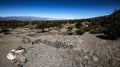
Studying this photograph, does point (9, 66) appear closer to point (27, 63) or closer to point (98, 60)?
point (27, 63)

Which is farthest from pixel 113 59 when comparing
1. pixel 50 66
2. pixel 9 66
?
pixel 9 66

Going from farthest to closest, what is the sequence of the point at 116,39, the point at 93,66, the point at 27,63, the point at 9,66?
the point at 116,39 < the point at 9,66 < the point at 27,63 < the point at 93,66

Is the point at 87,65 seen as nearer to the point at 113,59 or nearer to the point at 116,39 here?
the point at 113,59

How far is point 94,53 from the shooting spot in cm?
780

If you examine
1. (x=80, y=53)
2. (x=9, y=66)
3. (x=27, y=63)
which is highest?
(x=80, y=53)

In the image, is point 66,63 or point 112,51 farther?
point 112,51

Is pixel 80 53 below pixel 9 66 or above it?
above

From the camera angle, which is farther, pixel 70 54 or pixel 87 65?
pixel 70 54

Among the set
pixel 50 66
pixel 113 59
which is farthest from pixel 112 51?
pixel 50 66

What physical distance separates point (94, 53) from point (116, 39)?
389cm

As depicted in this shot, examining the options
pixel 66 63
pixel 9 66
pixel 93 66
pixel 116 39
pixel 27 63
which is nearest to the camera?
pixel 93 66

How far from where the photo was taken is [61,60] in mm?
7297

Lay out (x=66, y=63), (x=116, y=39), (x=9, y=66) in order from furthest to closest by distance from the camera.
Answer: (x=116, y=39) < (x=9, y=66) < (x=66, y=63)

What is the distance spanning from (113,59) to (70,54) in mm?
2806
